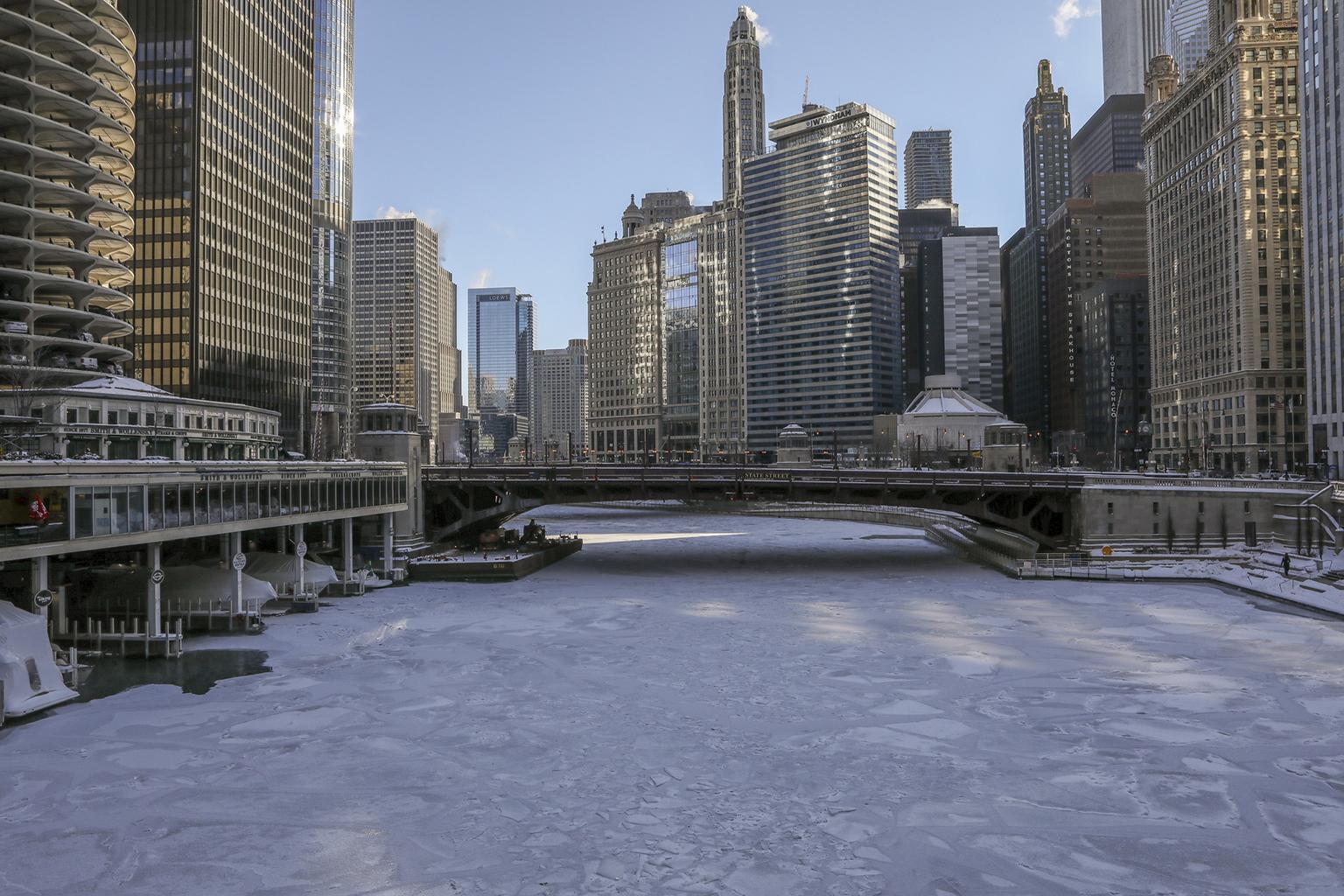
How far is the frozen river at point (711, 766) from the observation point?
848 inches

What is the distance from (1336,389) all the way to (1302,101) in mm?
45561

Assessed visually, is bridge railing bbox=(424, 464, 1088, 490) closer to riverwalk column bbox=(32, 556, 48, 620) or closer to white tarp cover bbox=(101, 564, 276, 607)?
white tarp cover bbox=(101, 564, 276, 607)

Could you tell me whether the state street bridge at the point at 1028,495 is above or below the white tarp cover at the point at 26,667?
above

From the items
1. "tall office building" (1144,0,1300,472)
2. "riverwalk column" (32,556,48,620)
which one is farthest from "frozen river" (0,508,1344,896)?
"tall office building" (1144,0,1300,472)

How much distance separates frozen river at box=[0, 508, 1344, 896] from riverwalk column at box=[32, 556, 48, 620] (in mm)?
5984

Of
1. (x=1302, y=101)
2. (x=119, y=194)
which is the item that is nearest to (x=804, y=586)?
(x=119, y=194)

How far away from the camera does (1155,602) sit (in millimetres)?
62875

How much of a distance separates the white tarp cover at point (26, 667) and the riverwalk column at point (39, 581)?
1210 mm

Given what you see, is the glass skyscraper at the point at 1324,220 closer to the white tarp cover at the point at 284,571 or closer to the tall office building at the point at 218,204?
the white tarp cover at the point at 284,571

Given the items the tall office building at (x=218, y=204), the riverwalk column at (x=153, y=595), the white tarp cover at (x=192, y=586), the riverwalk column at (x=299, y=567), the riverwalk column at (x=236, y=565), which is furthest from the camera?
the tall office building at (x=218, y=204)

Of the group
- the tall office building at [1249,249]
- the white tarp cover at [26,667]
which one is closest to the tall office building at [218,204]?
the white tarp cover at [26,667]

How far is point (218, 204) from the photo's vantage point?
14938 cm

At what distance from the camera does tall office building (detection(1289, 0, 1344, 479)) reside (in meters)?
131

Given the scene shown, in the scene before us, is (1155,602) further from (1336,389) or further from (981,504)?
(1336,389)
